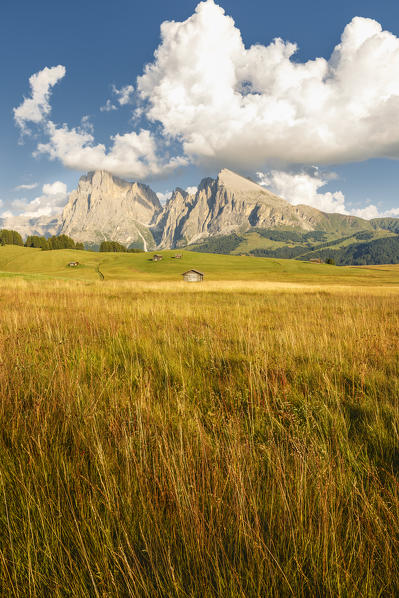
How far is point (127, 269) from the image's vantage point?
9144 cm

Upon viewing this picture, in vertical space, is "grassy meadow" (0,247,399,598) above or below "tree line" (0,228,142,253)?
below

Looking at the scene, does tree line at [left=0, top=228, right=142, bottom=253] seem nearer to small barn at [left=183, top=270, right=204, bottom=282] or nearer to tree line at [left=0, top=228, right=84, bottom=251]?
tree line at [left=0, top=228, right=84, bottom=251]

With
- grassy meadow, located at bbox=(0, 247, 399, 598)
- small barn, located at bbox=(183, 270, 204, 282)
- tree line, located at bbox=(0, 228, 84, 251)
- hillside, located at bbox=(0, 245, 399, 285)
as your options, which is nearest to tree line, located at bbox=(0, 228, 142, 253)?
tree line, located at bbox=(0, 228, 84, 251)

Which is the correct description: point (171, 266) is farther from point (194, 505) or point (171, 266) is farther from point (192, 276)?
point (194, 505)

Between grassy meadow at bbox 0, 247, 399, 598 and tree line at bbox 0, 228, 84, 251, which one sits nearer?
grassy meadow at bbox 0, 247, 399, 598

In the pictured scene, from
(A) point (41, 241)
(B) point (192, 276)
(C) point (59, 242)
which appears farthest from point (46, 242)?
→ (B) point (192, 276)

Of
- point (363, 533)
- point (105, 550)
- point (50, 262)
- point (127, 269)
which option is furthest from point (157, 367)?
point (50, 262)

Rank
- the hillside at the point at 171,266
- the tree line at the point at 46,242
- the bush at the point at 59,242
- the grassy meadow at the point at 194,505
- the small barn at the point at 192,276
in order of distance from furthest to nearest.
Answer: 1. the tree line at the point at 46,242
2. the bush at the point at 59,242
3. the hillside at the point at 171,266
4. the small barn at the point at 192,276
5. the grassy meadow at the point at 194,505

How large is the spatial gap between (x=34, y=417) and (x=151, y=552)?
1.71 m

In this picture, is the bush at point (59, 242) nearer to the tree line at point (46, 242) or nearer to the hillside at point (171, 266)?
the tree line at point (46, 242)

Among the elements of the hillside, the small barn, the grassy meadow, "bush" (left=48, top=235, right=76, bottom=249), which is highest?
"bush" (left=48, top=235, right=76, bottom=249)

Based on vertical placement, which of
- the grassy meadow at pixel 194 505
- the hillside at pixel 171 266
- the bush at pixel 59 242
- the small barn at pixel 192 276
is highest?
the bush at pixel 59 242

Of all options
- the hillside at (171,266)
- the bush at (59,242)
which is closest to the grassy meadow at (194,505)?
the hillside at (171,266)

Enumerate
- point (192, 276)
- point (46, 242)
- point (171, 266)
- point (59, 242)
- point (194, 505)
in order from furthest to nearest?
1. point (59, 242)
2. point (46, 242)
3. point (171, 266)
4. point (192, 276)
5. point (194, 505)
